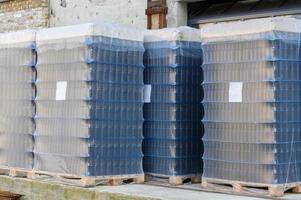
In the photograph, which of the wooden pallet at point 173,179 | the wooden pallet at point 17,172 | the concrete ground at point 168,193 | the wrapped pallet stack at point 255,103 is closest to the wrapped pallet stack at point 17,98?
the wooden pallet at point 17,172

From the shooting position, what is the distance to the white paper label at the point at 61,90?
826cm

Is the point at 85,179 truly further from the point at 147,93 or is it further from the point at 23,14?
the point at 23,14

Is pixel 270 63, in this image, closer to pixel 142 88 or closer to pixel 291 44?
pixel 291 44

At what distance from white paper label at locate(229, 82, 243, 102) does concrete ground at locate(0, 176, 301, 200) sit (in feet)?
3.84

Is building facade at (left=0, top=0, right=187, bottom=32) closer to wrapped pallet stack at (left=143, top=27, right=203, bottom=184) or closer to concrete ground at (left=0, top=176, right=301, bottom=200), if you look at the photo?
wrapped pallet stack at (left=143, top=27, right=203, bottom=184)

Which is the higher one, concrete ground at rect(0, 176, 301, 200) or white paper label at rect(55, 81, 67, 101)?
white paper label at rect(55, 81, 67, 101)

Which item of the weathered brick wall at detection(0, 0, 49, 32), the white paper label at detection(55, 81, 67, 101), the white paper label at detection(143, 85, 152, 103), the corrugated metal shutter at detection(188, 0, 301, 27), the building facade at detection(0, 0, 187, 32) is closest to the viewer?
the white paper label at detection(55, 81, 67, 101)

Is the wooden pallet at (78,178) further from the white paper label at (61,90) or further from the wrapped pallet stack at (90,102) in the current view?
the white paper label at (61,90)

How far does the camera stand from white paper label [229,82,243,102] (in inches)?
293

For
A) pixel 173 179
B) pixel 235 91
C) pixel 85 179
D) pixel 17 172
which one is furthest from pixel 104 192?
pixel 235 91

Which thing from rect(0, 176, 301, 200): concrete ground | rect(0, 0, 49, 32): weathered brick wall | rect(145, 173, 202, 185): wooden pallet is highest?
rect(0, 0, 49, 32): weathered brick wall

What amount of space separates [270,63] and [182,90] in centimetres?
159

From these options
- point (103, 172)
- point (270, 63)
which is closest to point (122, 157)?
point (103, 172)

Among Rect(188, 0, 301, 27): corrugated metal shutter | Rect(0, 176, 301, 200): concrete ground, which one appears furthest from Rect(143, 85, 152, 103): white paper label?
Rect(188, 0, 301, 27): corrugated metal shutter
